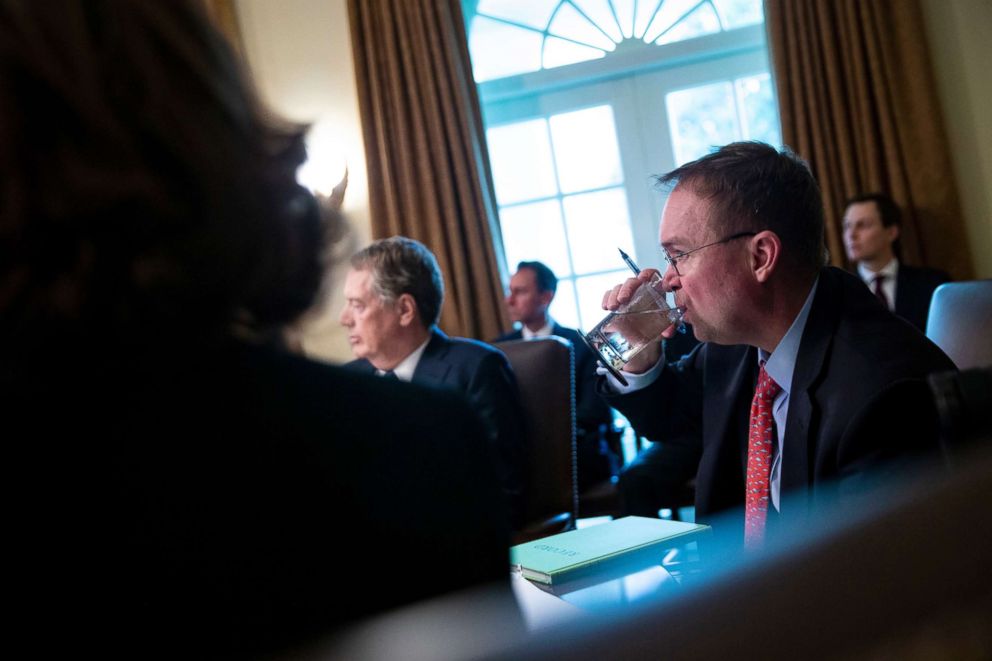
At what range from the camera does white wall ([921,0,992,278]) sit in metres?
4.53

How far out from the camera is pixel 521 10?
5.11m

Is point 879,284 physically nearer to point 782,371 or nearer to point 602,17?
point 602,17

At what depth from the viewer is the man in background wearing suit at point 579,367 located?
3.43m

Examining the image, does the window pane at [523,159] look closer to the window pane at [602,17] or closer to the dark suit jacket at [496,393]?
the window pane at [602,17]

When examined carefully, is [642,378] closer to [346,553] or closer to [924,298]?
[346,553]

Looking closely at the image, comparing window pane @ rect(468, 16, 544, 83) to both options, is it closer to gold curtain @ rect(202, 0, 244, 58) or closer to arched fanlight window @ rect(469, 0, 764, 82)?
arched fanlight window @ rect(469, 0, 764, 82)

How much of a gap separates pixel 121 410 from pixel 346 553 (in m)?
0.18

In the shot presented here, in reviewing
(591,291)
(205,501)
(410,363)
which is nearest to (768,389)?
(205,501)

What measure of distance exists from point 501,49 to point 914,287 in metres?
2.65

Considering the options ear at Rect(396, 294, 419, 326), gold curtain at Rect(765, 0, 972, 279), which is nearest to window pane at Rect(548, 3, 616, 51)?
gold curtain at Rect(765, 0, 972, 279)

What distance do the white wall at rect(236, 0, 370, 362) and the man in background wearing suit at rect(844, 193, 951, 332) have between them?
105 inches

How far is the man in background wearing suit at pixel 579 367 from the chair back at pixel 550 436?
130mm

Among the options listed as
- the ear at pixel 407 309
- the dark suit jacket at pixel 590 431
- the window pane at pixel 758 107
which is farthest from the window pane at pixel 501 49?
the ear at pixel 407 309

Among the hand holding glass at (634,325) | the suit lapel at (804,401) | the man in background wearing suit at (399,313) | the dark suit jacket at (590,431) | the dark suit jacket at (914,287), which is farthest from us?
the dark suit jacket at (914,287)
